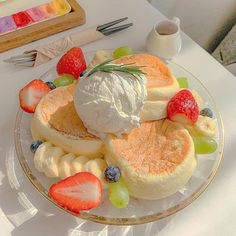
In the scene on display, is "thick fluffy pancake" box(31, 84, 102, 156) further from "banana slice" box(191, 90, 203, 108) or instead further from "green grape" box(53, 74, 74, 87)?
"banana slice" box(191, 90, 203, 108)

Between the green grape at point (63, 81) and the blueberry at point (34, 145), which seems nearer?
the blueberry at point (34, 145)

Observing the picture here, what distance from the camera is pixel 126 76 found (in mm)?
834

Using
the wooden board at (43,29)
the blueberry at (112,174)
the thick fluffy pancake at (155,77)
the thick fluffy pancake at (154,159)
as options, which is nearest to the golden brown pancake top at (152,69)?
the thick fluffy pancake at (155,77)

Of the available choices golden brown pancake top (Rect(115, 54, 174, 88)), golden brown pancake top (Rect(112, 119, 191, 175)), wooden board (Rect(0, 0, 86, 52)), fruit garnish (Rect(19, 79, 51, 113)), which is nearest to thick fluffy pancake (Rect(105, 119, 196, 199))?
golden brown pancake top (Rect(112, 119, 191, 175))

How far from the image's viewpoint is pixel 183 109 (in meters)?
0.87

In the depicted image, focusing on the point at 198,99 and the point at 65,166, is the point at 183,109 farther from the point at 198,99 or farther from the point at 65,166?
the point at 65,166

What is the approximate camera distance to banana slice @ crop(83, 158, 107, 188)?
829 millimetres

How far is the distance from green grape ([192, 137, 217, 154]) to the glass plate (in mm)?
34

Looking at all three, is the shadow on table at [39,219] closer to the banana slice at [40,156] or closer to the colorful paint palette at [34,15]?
the banana slice at [40,156]

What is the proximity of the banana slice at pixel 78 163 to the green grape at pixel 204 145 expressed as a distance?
0.79 ft

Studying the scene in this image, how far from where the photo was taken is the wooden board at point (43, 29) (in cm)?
115

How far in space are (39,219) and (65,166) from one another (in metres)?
0.12

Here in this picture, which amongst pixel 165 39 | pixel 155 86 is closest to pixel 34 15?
pixel 165 39

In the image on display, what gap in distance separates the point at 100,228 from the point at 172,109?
0.97 ft
